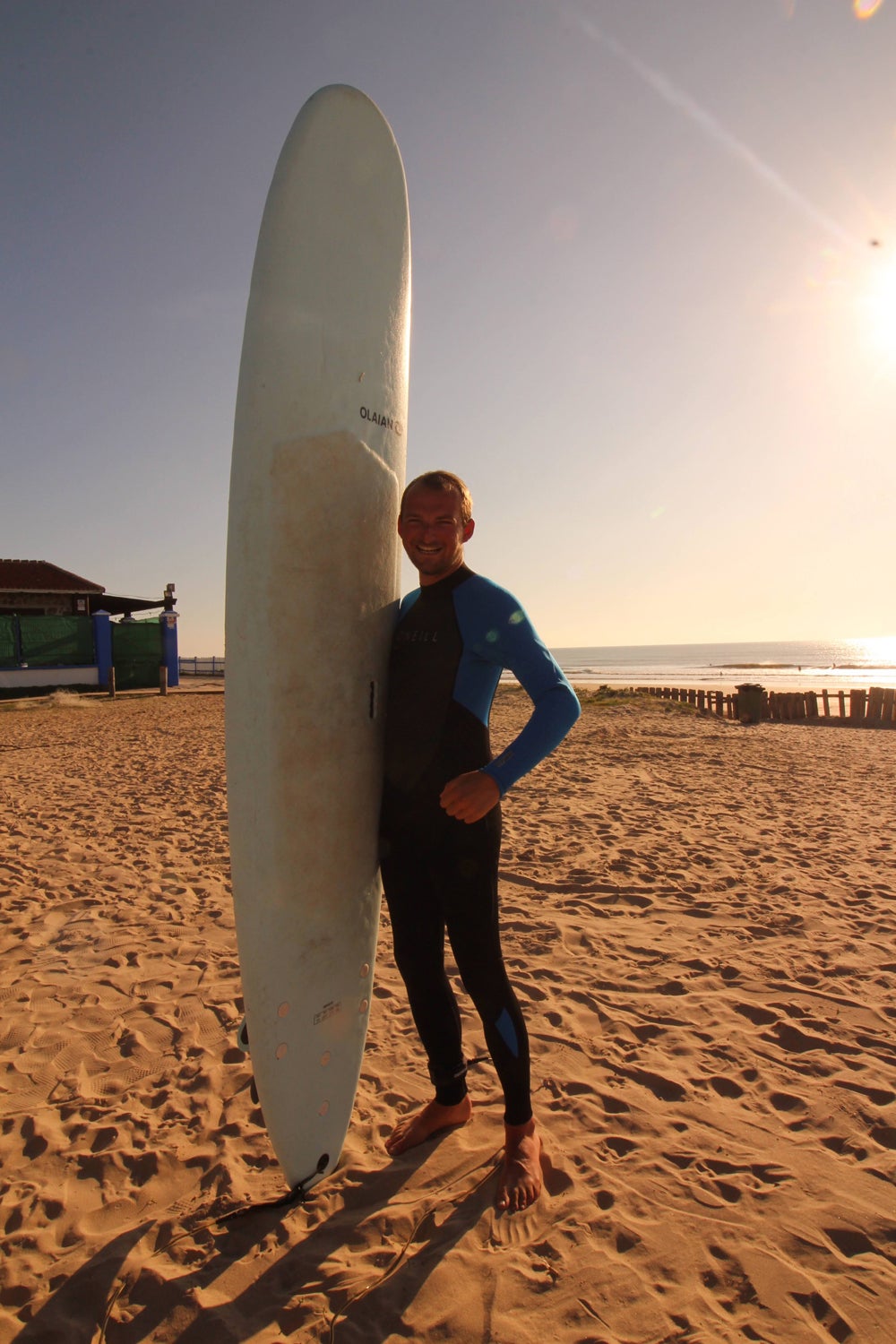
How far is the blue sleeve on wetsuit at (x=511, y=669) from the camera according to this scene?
176cm

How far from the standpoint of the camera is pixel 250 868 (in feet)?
5.96

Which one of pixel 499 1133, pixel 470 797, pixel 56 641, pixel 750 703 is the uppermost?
pixel 56 641

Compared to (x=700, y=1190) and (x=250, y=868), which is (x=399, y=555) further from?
(x=700, y=1190)

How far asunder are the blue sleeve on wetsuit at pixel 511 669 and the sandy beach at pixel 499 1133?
1217 millimetres

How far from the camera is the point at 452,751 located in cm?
189

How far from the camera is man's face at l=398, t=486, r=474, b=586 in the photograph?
1.86 metres

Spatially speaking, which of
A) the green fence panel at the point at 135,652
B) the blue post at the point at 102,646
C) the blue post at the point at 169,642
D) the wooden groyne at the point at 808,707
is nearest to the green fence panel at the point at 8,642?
the blue post at the point at 102,646

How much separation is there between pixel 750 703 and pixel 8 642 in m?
18.1

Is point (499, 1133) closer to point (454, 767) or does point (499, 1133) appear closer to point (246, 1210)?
point (246, 1210)

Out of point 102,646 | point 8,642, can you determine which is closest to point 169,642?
point 102,646

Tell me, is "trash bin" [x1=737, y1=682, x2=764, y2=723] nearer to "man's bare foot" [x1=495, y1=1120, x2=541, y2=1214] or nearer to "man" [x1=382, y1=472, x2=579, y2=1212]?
"man's bare foot" [x1=495, y1=1120, x2=541, y2=1214]

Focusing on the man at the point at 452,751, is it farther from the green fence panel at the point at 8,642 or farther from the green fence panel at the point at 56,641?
the green fence panel at the point at 56,641

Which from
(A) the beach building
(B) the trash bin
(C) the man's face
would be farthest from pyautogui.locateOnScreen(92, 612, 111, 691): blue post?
(C) the man's face

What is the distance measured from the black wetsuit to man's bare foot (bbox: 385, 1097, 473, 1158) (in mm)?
380
